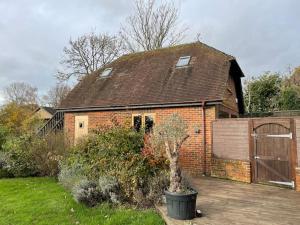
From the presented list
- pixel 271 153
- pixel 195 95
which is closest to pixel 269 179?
pixel 271 153

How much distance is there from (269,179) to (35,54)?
758 inches

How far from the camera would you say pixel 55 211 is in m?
6.87

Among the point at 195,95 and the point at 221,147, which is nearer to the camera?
the point at 221,147

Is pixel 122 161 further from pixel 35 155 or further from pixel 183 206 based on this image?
pixel 35 155

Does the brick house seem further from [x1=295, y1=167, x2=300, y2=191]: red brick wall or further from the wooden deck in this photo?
[x1=295, y1=167, x2=300, y2=191]: red brick wall

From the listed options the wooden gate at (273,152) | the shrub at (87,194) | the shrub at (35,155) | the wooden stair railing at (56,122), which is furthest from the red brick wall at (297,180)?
the wooden stair railing at (56,122)

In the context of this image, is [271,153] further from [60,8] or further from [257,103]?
[257,103]

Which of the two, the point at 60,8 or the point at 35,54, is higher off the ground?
the point at 35,54

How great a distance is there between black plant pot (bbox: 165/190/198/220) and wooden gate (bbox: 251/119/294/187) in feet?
14.3

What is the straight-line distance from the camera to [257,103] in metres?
23.9

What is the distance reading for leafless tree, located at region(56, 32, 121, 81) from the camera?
2964cm

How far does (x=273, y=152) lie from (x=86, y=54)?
79.5ft

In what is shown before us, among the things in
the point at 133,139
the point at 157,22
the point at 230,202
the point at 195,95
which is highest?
the point at 157,22

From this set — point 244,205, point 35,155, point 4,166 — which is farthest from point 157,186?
point 4,166
